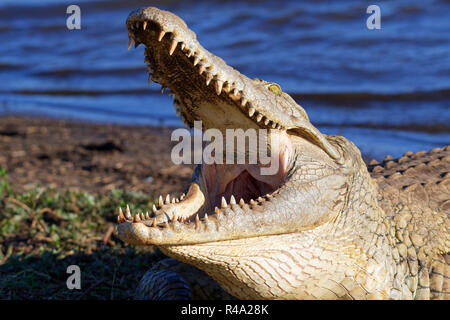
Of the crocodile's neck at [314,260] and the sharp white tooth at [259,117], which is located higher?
the sharp white tooth at [259,117]

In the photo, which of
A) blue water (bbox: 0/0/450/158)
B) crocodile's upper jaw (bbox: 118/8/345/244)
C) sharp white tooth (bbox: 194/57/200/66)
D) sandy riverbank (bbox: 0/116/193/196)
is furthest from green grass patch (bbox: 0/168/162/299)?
blue water (bbox: 0/0/450/158)

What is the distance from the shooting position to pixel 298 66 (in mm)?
9789

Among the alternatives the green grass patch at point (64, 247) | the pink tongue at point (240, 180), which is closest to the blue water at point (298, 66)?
the green grass patch at point (64, 247)

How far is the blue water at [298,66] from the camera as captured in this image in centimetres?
775

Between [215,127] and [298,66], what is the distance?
7026 mm

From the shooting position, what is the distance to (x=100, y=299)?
3580 mm

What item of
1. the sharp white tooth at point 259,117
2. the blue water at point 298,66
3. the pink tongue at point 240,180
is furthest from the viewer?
the blue water at point 298,66

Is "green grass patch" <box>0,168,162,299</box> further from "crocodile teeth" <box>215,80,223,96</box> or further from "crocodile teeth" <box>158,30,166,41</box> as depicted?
"crocodile teeth" <box>158,30,166,41</box>

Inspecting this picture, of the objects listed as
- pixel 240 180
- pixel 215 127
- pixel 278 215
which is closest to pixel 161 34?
pixel 215 127

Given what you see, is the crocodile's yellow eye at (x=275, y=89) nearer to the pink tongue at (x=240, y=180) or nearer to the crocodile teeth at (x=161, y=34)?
the pink tongue at (x=240, y=180)

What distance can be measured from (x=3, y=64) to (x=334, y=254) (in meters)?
11.7

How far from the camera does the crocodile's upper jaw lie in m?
2.44
